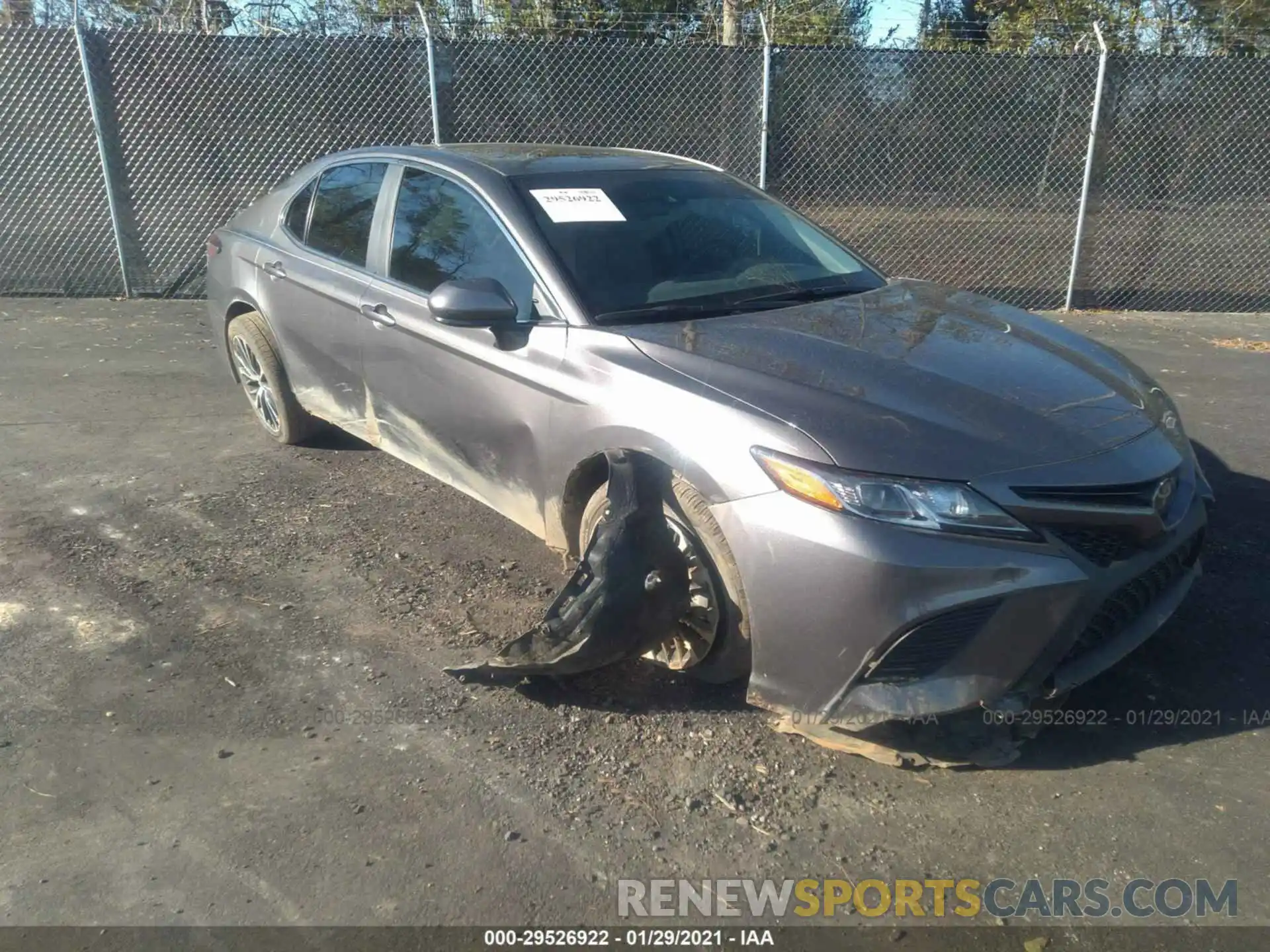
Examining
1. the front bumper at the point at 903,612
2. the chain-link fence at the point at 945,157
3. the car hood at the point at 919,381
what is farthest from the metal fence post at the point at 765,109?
the front bumper at the point at 903,612

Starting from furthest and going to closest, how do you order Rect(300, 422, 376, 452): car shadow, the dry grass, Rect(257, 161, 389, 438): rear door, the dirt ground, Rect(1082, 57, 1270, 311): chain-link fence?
Rect(1082, 57, 1270, 311): chain-link fence
the dry grass
Rect(300, 422, 376, 452): car shadow
Rect(257, 161, 389, 438): rear door
the dirt ground

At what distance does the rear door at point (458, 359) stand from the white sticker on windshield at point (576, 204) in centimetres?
20

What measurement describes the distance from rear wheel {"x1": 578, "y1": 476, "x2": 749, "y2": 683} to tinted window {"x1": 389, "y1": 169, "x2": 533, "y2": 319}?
1.07 metres

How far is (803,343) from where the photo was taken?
3.40m

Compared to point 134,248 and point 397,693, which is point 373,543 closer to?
point 397,693

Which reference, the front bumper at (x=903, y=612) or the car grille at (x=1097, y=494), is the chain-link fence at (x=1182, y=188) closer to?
the car grille at (x=1097, y=494)

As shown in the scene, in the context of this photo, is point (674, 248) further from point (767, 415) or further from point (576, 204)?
point (767, 415)

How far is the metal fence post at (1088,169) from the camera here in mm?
8828

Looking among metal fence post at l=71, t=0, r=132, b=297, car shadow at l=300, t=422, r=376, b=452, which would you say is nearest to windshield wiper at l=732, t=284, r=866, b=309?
car shadow at l=300, t=422, r=376, b=452

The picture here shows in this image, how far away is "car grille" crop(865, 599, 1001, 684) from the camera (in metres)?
2.73

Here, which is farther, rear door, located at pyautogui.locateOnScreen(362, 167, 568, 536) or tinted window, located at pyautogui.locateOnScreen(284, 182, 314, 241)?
tinted window, located at pyautogui.locateOnScreen(284, 182, 314, 241)

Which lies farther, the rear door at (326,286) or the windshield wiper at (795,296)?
the rear door at (326,286)

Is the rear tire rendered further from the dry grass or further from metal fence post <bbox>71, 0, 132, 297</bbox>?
the dry grass

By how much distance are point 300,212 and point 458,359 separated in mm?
1868
